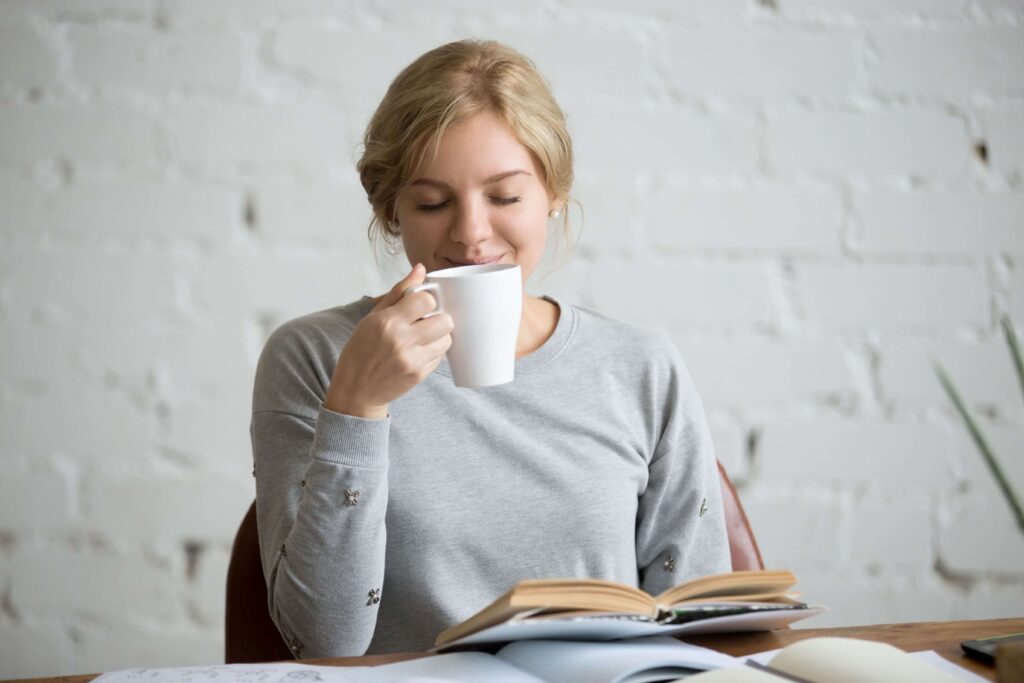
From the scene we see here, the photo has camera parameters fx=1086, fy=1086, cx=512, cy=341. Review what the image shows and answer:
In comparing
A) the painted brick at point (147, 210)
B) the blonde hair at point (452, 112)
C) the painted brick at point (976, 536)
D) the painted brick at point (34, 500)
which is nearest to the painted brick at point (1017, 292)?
the painted brick at point (976, 536)

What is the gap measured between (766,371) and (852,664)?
100 centimetres

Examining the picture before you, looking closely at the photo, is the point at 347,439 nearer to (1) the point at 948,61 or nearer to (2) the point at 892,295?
(2) the point at 892,295

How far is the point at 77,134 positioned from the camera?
1.49 metres

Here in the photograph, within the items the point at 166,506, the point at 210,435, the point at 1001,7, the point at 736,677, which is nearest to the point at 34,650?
the point at 166,506

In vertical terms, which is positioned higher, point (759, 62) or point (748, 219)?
point (759, 62)

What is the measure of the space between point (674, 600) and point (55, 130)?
3.71 ft

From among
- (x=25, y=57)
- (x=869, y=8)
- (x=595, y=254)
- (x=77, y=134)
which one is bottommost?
(x=595, y=254)

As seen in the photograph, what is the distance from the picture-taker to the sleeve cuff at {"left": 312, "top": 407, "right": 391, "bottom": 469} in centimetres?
92

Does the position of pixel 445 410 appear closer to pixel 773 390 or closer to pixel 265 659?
pixel 265 659

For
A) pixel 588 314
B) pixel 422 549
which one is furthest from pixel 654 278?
pixel 422 549

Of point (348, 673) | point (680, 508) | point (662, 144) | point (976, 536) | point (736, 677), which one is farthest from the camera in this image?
point (976, 536)

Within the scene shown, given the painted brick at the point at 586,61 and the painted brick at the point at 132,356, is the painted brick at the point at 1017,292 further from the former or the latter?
the painted brick at the point at 132,356

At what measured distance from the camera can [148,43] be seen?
4.90 feet

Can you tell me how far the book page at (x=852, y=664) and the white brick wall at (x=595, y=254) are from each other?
88cm
